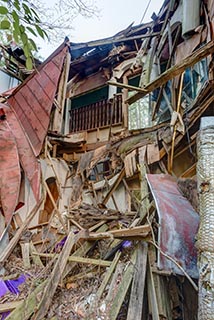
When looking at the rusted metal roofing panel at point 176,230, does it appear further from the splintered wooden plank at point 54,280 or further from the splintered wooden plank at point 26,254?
the splintered wooden plank at point 26,254

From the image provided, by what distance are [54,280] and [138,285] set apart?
1030mm

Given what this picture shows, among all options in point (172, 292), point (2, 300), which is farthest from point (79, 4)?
point (2, 300)

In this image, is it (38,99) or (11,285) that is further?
(38,99)

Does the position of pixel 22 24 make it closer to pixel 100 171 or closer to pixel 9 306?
pixel 9 306

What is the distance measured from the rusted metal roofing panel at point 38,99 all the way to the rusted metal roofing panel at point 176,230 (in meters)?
4.08

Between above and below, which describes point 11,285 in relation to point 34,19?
below

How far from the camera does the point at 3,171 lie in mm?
5734

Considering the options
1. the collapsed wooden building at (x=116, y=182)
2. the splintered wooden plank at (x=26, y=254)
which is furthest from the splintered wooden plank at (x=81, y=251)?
the splintered wooden plank at (x=26, y=254)

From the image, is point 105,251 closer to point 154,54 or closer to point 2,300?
point 2,300

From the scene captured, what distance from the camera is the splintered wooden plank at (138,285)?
259 centimetres

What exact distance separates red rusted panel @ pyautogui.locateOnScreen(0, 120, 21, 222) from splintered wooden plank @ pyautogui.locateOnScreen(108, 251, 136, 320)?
319cm

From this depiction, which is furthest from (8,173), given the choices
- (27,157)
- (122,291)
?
(122,291)

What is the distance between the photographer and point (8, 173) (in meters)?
5.76

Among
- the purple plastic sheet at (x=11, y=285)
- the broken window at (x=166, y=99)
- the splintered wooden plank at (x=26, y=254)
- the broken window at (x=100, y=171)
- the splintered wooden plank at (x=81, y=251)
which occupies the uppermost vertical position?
the broken window at (x=166, y=99)
